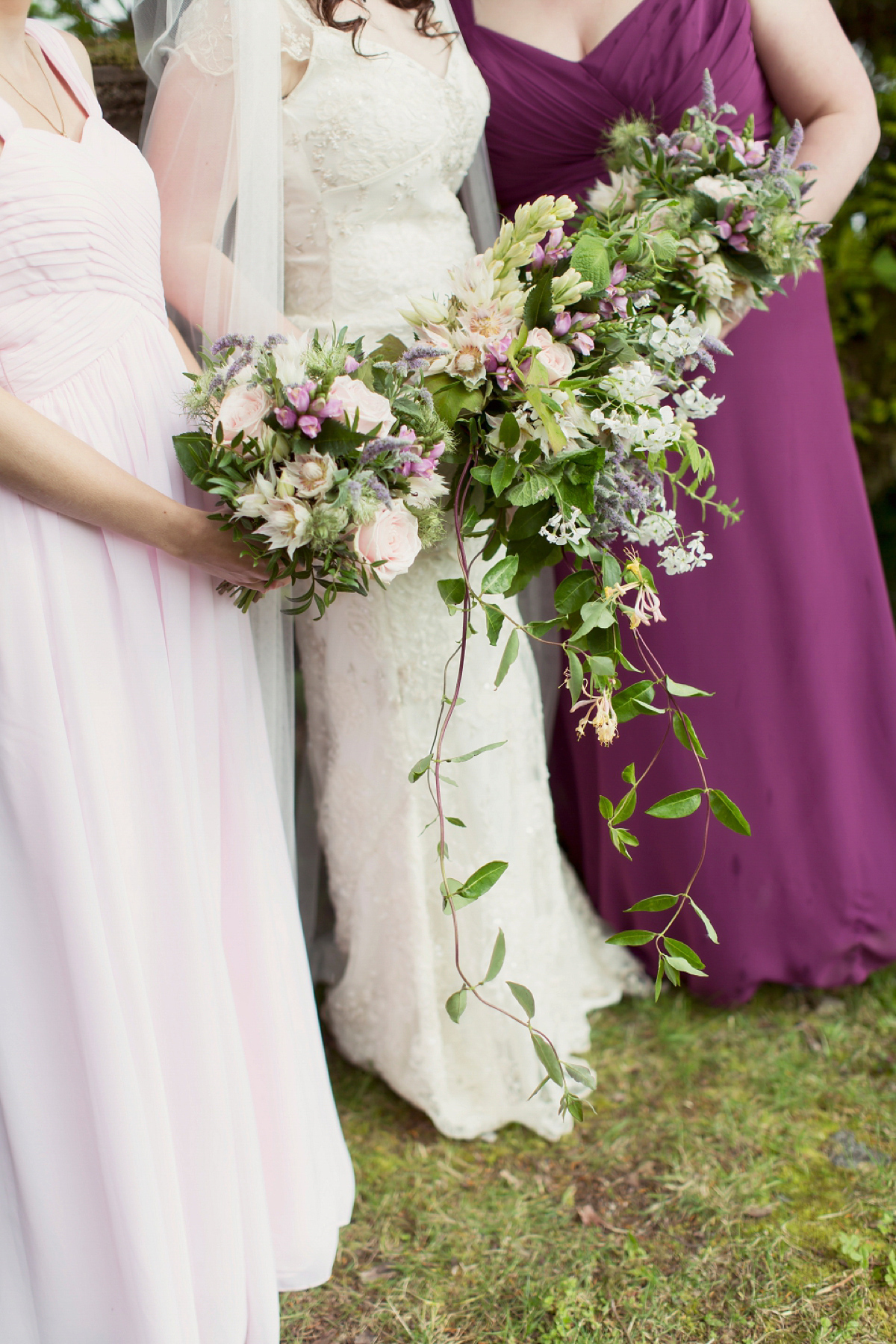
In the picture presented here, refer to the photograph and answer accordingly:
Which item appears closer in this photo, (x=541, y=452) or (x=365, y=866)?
(x=541, y=452)

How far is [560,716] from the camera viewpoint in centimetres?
268

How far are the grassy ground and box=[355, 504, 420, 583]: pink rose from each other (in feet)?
4.55

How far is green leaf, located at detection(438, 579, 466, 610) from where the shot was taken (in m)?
1.55

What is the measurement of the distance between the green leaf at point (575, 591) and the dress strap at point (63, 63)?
1038mm

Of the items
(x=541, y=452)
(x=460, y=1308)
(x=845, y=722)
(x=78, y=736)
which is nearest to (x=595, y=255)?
(x=541, y=452)

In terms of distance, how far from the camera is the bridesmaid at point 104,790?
4.45ft

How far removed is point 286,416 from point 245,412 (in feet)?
0.22

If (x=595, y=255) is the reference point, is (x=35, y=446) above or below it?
below

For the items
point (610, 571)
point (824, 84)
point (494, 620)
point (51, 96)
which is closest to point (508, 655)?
point (494, 620)

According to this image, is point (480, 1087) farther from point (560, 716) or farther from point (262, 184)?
point (262, 184)

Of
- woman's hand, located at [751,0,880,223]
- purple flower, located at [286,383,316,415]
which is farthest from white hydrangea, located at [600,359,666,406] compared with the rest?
woman's hand, located at [751,0,880,223]

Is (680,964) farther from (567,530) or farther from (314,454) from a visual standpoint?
(314,454)

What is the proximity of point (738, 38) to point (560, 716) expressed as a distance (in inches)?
64.2

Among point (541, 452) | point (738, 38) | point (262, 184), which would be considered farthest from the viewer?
point (738, 38)
